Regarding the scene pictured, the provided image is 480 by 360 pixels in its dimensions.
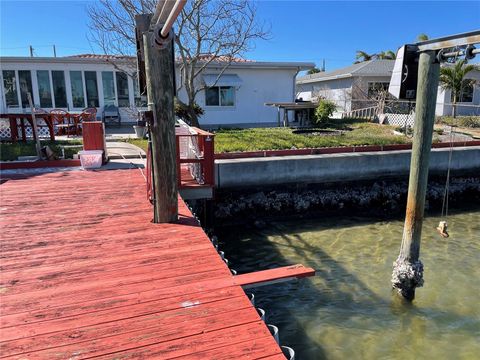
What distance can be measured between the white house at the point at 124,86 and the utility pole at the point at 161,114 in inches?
432

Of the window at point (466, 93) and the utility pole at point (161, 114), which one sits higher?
the window at point (466, 93)

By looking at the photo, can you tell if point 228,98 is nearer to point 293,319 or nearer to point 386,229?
point 386,229

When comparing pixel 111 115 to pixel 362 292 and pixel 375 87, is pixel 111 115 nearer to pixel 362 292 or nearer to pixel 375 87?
pixel 362 292

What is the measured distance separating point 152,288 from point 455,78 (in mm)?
21087

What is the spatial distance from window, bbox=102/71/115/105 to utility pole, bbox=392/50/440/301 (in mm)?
15083

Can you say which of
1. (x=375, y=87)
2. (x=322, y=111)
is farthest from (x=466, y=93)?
(x=322, y=111)

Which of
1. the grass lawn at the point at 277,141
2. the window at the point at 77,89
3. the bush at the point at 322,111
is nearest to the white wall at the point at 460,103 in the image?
the bush at the point at 322,111

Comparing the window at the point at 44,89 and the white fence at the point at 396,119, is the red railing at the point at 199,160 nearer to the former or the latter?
the window at the point at 44,89

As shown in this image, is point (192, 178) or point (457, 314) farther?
point (192, 178)

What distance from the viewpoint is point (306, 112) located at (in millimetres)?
16594

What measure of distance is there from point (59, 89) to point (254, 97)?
8.68m

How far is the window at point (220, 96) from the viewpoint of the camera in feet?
57.8

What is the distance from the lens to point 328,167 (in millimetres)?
8609

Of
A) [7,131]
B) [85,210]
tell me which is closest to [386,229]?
[85,210]
